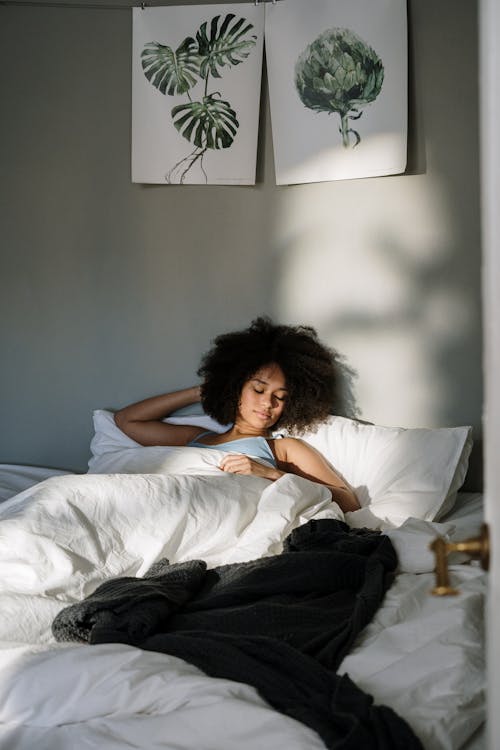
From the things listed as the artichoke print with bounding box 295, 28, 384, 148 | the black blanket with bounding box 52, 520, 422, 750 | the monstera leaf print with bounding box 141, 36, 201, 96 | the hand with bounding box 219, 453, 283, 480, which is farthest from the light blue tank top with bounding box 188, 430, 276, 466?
the monstera leaf print with bounding box 141, 36, 201, 96

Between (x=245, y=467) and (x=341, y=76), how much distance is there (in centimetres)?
135

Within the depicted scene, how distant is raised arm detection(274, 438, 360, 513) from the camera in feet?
8.72

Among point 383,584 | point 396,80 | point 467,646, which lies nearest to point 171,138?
point 396,80

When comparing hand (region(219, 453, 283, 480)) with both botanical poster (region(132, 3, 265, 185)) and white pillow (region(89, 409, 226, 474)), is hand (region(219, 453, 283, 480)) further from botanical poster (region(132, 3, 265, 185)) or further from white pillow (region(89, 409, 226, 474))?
botanical poster (region(132, 3, 265, 185))

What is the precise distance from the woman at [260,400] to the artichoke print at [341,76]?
0.72 m

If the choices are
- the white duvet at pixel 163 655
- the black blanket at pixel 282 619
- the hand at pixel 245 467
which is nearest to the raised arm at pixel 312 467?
the hand at pixel 245 467

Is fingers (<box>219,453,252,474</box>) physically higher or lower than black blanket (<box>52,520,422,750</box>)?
higher

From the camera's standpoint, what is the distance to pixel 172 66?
3051 mm

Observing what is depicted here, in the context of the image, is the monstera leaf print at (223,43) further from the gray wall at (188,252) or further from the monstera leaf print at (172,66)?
the gray wall at (188,252)

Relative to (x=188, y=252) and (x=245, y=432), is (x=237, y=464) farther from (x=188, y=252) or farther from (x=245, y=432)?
(x=188, y=252)

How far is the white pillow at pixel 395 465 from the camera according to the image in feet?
8.45

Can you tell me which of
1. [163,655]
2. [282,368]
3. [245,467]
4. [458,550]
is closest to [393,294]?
[282,368]

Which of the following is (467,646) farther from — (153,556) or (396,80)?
(396,80)

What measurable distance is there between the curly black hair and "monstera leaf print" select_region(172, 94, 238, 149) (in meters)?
0.64
